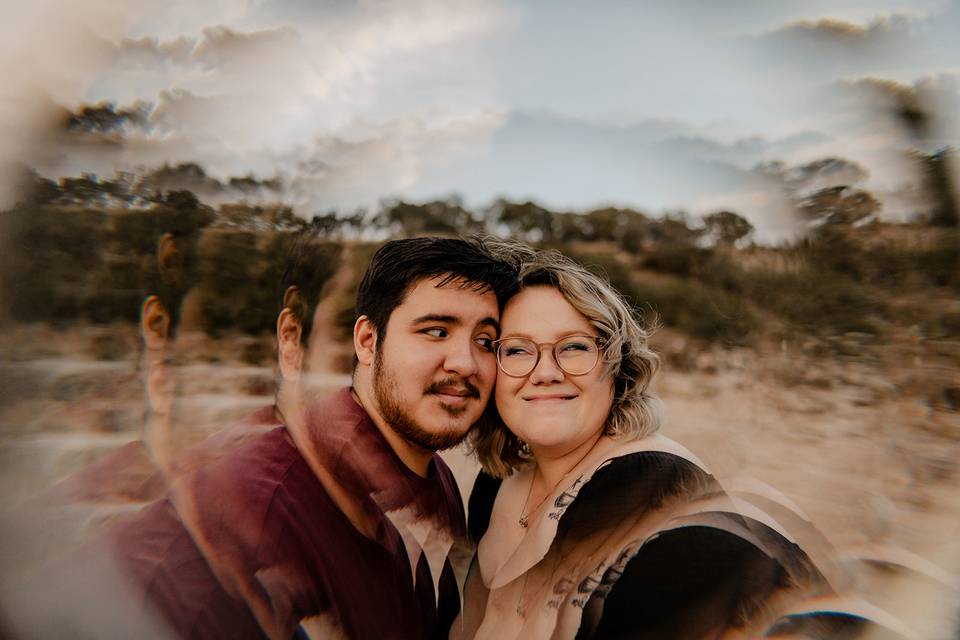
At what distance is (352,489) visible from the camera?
5.85 feet

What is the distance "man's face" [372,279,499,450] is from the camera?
203 centimetres

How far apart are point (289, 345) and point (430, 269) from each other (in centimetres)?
54

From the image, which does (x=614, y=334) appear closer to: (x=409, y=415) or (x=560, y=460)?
(x=560, y=460)

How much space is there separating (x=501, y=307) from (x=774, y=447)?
0.97m

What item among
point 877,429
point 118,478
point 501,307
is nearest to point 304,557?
point 118,478

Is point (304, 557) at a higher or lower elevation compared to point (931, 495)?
lower

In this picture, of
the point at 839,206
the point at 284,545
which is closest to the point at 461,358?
the point at 284,545

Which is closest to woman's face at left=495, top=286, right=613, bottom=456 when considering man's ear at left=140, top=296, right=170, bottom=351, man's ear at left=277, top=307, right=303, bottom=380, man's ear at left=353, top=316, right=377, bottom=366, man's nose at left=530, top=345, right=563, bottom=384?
man's nose at left=530, top=345, right=563, bottom=384

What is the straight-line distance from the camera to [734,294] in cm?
184

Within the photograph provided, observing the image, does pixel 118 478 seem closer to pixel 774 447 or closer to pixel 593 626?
pixel 593 626

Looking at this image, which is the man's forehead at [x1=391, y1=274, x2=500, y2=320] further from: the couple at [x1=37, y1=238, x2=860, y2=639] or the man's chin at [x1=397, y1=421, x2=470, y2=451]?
the man's chin at [x1=397, y1=421, x2=470, y2=451]

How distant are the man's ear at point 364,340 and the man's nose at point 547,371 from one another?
1.86 feet

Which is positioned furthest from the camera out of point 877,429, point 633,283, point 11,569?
point 633,283

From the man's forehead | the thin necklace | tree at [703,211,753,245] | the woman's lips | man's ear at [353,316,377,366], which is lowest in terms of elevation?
the thin necklace
